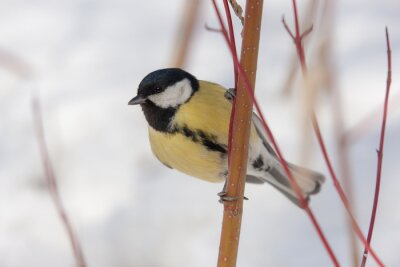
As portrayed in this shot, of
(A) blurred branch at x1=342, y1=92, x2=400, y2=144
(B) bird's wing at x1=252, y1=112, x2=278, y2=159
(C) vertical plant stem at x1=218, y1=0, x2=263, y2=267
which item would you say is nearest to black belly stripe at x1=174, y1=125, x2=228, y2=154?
(B) bird's wing at x1=252, y1=112, x2=278, y2=159

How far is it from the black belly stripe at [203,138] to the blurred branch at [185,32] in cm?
74

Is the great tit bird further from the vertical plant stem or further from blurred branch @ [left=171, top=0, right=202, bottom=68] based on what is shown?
blurred branch @ [left=171, top=0, right=202, bottom=68]

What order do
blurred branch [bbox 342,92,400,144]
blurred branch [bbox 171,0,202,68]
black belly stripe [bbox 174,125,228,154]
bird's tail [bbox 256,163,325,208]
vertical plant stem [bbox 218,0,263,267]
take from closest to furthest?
vertical plant stem [bbox 218,0,263,267], black belly stripe [bbox 174,125,228,154], bird's tail [bbox 256,163,325,208], blurred branch [bbox 171,0,202,68], blurred branch [bbox 342,92,400,144]

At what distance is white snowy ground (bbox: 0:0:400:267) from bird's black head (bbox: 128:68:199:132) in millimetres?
685

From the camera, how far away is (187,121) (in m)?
1.35

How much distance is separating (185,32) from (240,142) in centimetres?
135

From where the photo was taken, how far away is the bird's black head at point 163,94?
1.36m

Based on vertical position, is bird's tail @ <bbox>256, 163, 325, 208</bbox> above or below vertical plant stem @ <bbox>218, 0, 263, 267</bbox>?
below

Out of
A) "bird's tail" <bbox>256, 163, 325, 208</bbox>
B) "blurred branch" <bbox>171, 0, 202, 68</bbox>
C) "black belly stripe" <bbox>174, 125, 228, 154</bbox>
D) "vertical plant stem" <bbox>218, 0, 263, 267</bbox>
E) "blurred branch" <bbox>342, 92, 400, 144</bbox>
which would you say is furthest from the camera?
"blurred branch" <bbox>342, 92, 400, 144</bbox>

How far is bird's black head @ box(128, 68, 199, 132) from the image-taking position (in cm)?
136

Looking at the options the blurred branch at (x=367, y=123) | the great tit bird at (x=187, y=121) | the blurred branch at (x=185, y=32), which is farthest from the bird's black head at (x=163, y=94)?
the blurred branch at (x=367, y=123)

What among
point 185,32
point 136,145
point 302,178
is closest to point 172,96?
point 302,178

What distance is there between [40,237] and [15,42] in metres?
0.87

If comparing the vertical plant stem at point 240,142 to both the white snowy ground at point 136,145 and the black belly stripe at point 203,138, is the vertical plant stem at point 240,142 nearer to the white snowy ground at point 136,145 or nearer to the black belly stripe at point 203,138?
the black belly stripe at point 203,138
